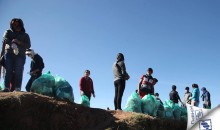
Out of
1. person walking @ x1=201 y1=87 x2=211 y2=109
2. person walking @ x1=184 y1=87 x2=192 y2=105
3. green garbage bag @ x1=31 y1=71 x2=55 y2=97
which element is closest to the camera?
green garbage bag @ x1=31 y1=71 x2=55 y2=97

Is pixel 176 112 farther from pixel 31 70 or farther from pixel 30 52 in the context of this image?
pixel 30 52

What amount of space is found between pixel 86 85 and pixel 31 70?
1473 mm

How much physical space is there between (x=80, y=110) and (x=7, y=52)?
5.39 ft

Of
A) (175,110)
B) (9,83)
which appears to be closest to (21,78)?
(9,83)

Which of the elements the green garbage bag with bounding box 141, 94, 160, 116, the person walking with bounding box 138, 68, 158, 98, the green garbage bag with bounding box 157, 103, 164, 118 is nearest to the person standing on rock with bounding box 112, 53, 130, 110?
the green garbage bag with bounding box 141, 94, 160, 116

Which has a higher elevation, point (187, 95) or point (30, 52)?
point (30, 52)

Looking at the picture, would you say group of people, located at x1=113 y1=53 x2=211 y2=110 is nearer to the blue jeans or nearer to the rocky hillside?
the rocky hillside

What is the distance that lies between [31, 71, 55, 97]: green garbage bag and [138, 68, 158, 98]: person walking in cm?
233

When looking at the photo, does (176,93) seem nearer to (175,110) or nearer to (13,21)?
(175,110)

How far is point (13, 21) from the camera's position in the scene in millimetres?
5324

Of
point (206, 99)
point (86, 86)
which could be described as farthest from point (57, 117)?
point (206, 99)

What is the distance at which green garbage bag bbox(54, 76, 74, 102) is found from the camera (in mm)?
5705

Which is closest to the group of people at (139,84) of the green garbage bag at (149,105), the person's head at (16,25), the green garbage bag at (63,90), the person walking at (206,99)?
the green garbage bag at (149,105)

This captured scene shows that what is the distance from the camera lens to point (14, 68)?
5.19 meters
